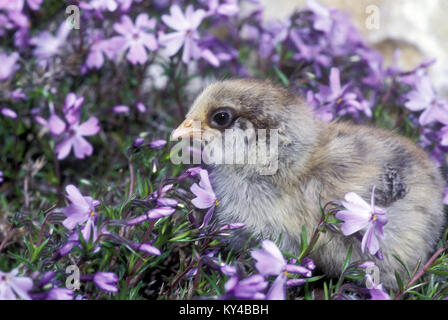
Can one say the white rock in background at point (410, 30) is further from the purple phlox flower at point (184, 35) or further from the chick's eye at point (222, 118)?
the chick's eye at point (222, 118)

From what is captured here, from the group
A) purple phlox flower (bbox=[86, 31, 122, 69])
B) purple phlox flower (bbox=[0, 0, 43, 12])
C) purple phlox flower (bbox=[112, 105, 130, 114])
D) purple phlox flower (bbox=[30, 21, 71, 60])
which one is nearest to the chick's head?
purple phlox flower (bbox=[112, 105, 130, 114])

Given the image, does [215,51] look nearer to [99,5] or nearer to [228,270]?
[99,5]

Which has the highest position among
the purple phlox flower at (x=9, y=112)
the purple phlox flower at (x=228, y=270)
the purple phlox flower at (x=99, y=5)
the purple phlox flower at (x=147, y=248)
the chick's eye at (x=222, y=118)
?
the purple phlox flower at (x=99, y=5)

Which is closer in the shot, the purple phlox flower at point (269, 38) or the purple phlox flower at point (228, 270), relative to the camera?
the purple phlox flower at point (228, 270)

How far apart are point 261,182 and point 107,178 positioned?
1482 mm

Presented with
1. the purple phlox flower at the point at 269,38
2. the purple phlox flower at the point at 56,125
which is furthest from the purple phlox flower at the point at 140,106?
the purple phlox flower at the point at 269,38

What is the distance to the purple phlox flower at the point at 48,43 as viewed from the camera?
428 cm

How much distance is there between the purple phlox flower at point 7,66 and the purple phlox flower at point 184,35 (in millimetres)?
1089

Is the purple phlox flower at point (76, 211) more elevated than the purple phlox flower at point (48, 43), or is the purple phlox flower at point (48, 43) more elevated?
the purple phlox flower at point (48, 43)

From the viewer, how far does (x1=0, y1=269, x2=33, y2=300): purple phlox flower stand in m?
2.28

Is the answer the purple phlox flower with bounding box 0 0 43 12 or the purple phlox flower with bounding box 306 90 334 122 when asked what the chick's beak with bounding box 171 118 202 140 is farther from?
the purple phlox flower with bounding box 0 0 43 12

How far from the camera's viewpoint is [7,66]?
400 cm
